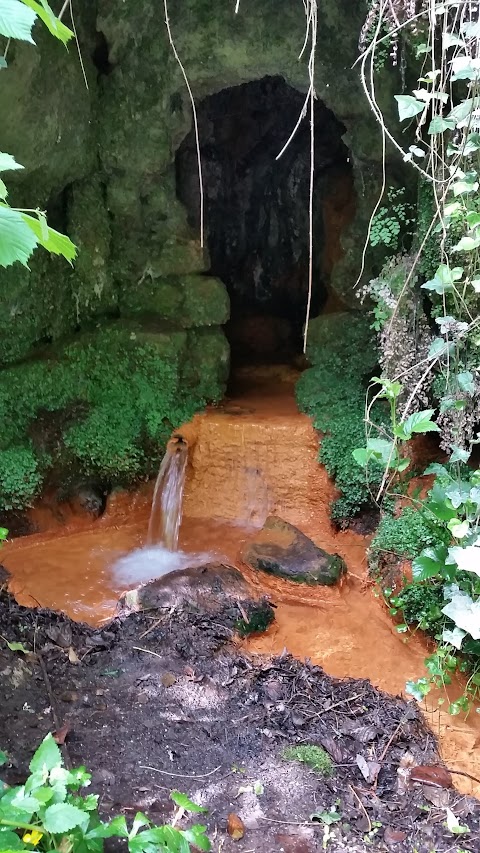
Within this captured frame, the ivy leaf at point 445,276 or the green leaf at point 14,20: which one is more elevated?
the green leaf at point 14,20

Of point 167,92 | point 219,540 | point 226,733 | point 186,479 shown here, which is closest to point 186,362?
point 186,479

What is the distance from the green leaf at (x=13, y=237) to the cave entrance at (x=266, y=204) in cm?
531

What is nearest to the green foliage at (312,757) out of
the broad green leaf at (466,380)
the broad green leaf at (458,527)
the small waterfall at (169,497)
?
the broad green leaf at (458,527)

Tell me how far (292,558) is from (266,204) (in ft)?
15.4

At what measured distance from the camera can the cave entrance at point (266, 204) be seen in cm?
688

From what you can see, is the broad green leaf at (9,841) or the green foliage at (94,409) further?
the green foliage at (94,409)

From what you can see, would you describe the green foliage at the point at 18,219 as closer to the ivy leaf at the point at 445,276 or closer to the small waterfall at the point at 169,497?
the ivy leaf at the point at 445,276

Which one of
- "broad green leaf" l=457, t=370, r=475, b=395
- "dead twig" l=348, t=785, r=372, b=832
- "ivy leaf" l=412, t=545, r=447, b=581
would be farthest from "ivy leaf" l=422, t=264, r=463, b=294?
"dead twig" l=348, t=785, r=372, b=832

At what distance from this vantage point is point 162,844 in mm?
1909

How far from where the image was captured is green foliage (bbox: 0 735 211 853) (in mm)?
1717

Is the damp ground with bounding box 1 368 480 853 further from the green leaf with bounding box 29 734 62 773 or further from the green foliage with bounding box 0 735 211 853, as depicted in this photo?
the green leaf with bounding box 29 734 62 773

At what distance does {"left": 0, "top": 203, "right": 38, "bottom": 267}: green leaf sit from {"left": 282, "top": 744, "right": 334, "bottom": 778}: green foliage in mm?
2581

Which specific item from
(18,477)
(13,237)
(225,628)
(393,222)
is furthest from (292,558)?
(13,237)

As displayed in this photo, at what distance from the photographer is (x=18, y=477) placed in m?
5.28
